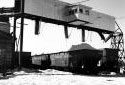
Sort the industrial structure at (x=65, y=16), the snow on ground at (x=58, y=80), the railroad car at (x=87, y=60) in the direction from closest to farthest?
the snow on ground at (x=58, y=80) → the railroad car at (x=87, y=60) → the industrial structure at (x=65, y=16)

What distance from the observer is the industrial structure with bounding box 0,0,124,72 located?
27.8 metres

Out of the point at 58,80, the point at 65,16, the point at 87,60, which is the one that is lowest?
the point at 58,80

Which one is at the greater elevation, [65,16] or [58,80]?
[65,16]

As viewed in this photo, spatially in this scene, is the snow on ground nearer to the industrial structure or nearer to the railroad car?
the railroad car

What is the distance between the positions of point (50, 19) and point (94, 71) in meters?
12.0

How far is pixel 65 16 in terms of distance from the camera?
109 ft

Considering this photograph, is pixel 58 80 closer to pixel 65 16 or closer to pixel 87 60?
pixel 87 60

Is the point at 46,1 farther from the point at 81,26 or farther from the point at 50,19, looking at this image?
the point at 81,26

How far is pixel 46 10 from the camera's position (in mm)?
30188

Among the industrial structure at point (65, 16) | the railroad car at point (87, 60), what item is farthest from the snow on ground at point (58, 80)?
the industrial structure at point (65, 16)

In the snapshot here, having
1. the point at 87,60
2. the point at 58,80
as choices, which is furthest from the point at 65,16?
the point at 58,80

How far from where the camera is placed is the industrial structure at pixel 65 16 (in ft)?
91.3

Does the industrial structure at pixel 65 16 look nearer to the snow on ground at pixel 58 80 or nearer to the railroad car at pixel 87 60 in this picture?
the railroad car at pixel 87 60

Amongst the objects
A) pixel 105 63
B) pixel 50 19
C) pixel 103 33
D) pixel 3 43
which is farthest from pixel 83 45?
pixel 103 33
